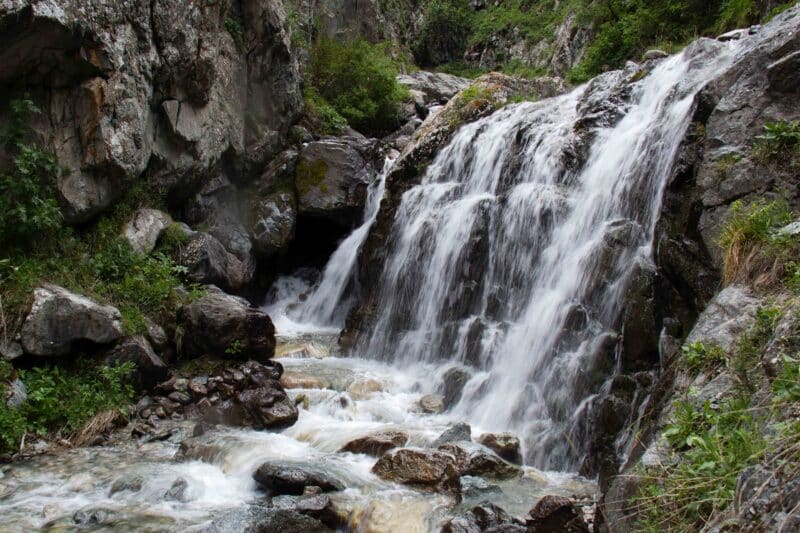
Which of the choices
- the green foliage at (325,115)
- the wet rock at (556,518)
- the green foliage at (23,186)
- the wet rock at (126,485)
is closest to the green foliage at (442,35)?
the green foliage at (325,115)

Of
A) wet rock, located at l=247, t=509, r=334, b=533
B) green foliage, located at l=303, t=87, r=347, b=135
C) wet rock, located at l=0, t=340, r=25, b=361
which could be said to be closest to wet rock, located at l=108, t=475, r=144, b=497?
wet rock, located at l=247, t=509, r=334, b=533

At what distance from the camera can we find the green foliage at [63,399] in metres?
7.06

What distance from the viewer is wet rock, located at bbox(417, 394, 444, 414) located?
873 centimetres

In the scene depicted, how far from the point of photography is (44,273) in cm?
893

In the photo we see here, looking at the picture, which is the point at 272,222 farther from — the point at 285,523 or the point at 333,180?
→ the point at 285,523

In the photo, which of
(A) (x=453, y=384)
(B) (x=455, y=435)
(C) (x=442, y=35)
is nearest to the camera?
(B) (x=455, y=435)

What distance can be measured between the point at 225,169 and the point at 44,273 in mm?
6382

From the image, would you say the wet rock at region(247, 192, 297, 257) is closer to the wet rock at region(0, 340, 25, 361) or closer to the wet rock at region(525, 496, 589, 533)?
the wet rock at region(0, 340, 25, 361)

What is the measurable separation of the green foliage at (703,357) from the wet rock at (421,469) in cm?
269

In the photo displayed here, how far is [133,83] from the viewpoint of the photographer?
1050cm

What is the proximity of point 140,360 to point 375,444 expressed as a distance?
13.3ft

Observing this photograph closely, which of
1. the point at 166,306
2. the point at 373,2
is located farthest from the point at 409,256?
the point at 373,2

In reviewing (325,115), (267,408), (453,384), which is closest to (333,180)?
(325,115)

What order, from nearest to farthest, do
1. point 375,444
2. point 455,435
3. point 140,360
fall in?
point 375,444, point 455,435, point 140,360
